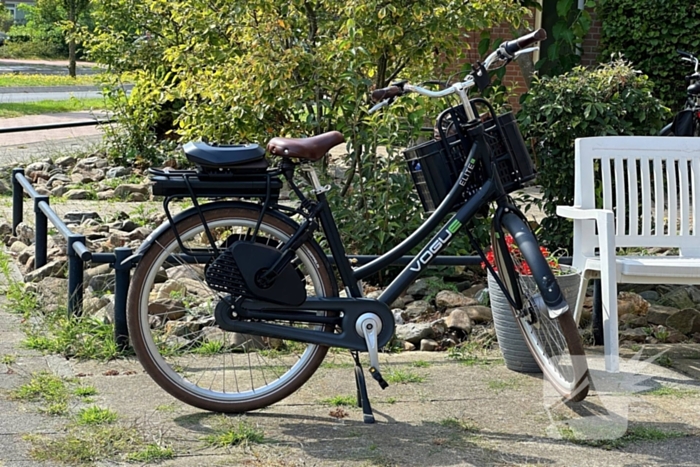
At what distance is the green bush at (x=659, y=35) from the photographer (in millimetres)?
11875

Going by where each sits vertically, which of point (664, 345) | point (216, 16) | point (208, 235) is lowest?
point (664, 345)

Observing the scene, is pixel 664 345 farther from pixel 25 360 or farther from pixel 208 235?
pixel 25 360

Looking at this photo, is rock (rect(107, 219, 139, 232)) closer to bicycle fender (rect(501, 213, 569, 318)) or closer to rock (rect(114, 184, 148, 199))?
rock (rect(114, 184, 148, 199))

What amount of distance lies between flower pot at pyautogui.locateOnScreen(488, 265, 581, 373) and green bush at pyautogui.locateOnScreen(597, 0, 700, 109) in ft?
24.2

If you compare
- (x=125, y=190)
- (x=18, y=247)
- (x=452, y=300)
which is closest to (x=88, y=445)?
(x=452, y=300)

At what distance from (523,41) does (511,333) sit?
1.51 metres

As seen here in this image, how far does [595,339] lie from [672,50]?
731cm

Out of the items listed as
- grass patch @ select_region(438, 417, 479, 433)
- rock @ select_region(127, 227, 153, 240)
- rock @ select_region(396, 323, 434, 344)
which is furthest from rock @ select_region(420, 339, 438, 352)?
rock @ select_region(127, 227, 153, 240)

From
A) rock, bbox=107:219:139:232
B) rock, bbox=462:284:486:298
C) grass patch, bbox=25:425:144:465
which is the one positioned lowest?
rock, bbox=462:284:486:298

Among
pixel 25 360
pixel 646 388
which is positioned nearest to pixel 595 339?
pixel 646 388

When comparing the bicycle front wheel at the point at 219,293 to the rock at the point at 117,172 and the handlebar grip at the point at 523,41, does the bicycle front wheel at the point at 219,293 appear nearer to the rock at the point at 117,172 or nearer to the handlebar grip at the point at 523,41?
the handlebar grip at the point at 523,41

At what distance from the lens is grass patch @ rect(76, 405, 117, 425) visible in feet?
13.8

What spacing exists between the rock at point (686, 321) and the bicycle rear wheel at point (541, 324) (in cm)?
146

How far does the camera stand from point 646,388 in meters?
4.80
